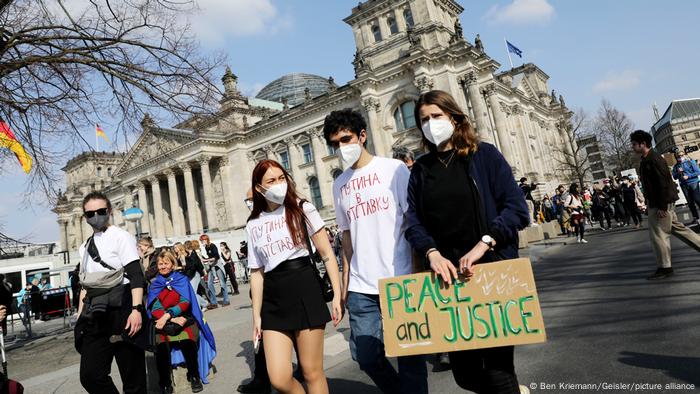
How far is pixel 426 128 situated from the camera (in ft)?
9.33

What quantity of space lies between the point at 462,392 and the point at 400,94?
36031 millimetres

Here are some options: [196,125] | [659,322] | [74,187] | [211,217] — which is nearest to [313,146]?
[211,217]

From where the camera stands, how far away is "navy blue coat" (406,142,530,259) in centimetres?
251

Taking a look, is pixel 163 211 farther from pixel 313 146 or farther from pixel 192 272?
pixel 192 272

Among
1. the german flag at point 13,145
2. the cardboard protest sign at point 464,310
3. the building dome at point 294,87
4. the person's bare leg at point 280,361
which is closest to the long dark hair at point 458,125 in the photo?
the cardboard protest sign at point 464,310

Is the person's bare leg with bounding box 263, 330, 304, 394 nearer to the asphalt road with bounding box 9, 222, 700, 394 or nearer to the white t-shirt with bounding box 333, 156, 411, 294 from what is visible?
the white t-shirt with bounding box 333, 156, 411, 294

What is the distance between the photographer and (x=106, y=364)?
385cm

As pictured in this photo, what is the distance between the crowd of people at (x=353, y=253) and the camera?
2.59 metres

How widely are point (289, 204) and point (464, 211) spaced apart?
1.51 meters

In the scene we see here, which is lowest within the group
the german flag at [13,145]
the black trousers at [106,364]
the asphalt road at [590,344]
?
the asphalt road at [590,344]

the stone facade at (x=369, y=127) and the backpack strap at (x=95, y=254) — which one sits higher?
the stone facade at (x=369, y=127)

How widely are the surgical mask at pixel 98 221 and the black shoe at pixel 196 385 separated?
7.30ft

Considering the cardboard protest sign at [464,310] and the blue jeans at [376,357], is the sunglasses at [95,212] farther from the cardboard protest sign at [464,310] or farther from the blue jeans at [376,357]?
the cardboard protest sign at [464,310]

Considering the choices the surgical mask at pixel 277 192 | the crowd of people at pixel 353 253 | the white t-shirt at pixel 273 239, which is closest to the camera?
the crowd of people at pixel 353 253
